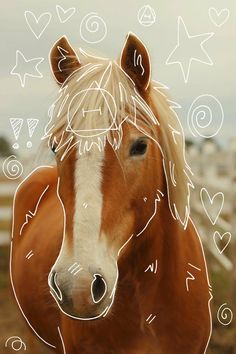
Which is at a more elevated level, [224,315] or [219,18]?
[219,18]

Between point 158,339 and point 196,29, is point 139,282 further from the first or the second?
point 196,29

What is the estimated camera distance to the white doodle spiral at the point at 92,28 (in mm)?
2072

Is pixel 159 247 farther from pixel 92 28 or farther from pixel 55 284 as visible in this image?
pixel 92 28

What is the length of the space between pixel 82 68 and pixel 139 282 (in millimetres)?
768

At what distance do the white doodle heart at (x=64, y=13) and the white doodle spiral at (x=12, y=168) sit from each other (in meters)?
0.53

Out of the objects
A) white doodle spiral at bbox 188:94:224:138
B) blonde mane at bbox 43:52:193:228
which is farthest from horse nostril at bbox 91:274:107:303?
white doodle spiral at bbox 188:94:224:138

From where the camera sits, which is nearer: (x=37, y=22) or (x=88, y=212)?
(x=88, y=212)

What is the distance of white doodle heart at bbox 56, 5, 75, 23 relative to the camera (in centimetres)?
207

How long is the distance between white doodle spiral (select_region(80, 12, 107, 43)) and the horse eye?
46 centimetres

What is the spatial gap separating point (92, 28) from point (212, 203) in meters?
0.77

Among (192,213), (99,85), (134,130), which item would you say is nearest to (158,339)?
(192,213)

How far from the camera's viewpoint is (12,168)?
2.15 metres

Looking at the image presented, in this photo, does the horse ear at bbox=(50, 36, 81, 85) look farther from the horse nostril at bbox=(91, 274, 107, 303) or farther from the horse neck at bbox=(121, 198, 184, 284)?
the horse nostril at bbox=(91, 274, 107, 303)

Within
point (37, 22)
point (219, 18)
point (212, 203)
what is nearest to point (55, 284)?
point (212, 203)
